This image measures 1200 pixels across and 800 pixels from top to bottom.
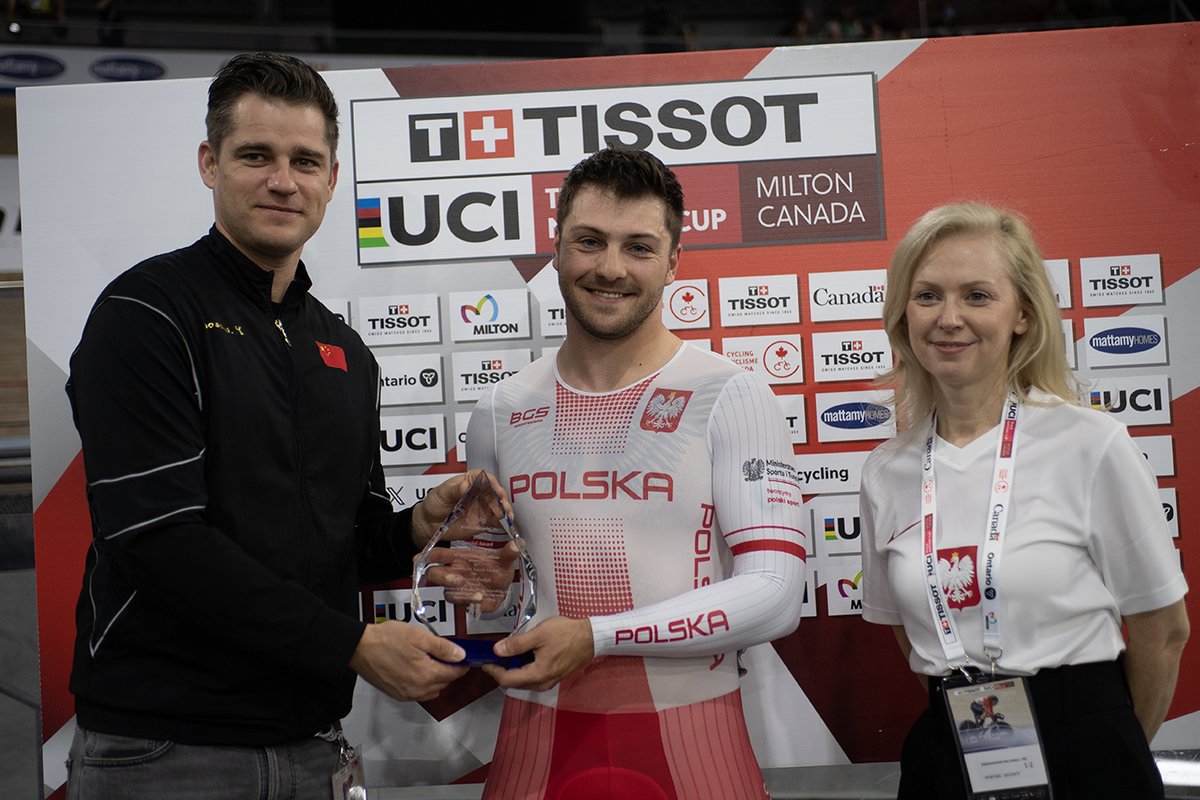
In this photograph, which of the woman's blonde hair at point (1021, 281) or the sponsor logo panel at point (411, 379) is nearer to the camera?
the woman's blonde hair at point (1021, 281)

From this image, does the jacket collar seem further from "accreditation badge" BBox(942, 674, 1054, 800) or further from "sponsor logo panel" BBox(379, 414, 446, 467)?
"accreditation badge" BBox(942, 674, 1054, 800)

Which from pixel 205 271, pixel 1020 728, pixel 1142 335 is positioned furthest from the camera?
pixel 1142 335

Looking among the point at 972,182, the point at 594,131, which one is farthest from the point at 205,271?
the point at 972,182

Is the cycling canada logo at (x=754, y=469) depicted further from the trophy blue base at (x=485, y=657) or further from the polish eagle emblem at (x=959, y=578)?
the trophy blue base at (x=485, y=657)

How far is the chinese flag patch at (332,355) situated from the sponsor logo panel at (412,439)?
0.59m

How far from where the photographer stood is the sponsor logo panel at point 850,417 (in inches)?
100

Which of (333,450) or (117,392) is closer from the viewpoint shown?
(117,392)

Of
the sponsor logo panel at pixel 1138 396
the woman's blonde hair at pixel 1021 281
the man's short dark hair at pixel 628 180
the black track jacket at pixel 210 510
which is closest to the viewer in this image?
the black track jacket at pixel 210 510

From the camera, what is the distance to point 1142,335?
254 cm

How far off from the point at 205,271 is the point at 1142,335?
7.30 feet

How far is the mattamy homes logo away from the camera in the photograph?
2570mm

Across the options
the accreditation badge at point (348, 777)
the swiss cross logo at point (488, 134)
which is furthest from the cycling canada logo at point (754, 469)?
the swiss cross logo at point (488, 134)

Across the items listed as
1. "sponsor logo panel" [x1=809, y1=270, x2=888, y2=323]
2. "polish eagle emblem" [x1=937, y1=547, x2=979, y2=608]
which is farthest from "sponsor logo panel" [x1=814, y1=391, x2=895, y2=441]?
"polish eagle emblem" [x1=937, y1=547, x2=979, y2=608]

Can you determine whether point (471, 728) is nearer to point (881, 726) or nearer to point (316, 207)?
point (881, 726)
